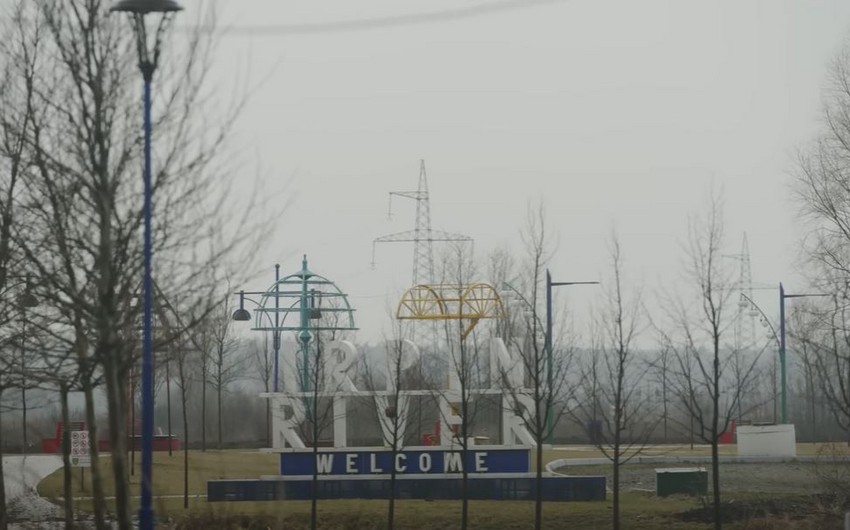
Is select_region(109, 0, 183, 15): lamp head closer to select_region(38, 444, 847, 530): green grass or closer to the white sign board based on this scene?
select_region(38, 444, 847, 530): green grass

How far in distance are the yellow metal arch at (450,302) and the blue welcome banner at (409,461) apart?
357 cm

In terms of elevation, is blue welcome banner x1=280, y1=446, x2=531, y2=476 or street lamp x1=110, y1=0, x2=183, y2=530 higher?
street lamp x1=110, y1=0, x2=183, y2=530

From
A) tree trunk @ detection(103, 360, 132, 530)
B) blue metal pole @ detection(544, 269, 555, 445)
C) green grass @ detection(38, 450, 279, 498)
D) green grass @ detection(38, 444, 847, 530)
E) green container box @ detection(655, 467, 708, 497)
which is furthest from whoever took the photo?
green grass @ detection(38, 450, 279, 498)

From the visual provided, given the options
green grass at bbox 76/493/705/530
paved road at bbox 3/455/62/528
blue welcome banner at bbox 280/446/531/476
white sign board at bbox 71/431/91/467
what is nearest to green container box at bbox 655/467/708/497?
green grass at bbox 76/493/705/530

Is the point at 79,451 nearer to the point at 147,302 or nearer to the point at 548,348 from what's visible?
the point at 548,348

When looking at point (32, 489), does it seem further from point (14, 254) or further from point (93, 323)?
point (93, 323)

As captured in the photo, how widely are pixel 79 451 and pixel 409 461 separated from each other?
9614mm

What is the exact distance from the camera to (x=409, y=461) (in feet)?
119

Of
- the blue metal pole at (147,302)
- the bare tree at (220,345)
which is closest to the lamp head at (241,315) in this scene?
the bare tree at (220,345)

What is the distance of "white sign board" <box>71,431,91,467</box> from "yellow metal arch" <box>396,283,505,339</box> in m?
9.86

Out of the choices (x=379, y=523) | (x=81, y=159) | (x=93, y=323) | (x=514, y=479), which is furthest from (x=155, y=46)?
(x=514, y=479)

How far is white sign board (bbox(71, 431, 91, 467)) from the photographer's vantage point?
Answer: 30.0 metres

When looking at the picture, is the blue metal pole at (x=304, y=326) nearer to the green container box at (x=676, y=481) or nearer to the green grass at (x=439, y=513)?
the green grass at (x=439, y=513)

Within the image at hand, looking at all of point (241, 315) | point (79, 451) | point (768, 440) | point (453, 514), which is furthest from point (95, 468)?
point (768, 440)
